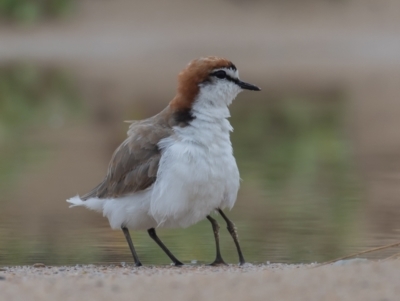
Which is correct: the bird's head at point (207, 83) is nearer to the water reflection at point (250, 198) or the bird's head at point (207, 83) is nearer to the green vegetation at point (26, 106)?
the water reflection at point (250, 198)

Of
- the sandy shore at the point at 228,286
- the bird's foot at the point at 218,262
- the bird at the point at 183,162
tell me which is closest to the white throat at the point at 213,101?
the bird at the point at 183,162

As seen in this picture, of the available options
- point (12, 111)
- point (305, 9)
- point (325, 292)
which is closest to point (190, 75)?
point (325, 292)

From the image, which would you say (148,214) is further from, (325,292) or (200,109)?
(325,292)

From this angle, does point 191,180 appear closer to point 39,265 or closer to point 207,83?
point 207,83

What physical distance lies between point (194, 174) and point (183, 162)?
105 millimetres

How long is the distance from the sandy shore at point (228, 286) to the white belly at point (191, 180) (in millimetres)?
992

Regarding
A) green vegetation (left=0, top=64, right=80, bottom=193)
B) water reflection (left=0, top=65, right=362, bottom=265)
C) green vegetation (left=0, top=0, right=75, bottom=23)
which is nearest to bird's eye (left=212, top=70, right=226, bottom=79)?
water reflection (left=0, top=65, right=362, bottom=265)

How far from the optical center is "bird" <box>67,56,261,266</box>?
6.92 m

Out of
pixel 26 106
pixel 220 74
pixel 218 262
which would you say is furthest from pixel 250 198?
pixel 26 106

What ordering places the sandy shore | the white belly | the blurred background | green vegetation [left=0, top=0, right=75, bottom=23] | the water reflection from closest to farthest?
the sandy shore → the white belly → the water reflection → the blurred background → green vegetation [left=0, top=0, right=75, bottom=23]

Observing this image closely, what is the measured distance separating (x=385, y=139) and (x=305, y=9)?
58.4ft

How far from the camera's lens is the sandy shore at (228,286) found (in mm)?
5191

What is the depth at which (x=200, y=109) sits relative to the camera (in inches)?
281

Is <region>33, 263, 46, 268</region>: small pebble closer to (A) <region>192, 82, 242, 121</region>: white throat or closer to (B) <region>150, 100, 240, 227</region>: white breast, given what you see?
(B) <region>150, 100, 240, 227</region>: white breast
